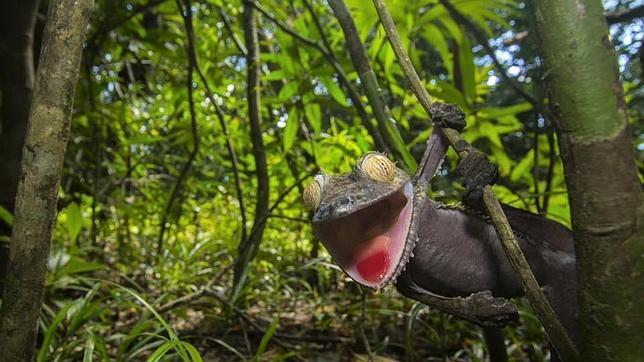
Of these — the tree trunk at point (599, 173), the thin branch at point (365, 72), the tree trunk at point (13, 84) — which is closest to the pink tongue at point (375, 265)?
the tree trunk at point (599, 173)

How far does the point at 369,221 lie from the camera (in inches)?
37.5

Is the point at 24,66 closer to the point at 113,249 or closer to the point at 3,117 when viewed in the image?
the point at 3,117

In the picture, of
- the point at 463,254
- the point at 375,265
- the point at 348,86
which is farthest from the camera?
the point at 348,86

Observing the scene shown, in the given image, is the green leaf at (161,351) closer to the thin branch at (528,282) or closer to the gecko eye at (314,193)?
the gecko eye at (314,193)

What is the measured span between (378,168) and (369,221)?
0.10 metres

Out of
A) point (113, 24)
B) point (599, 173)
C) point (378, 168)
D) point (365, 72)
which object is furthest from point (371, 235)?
point (113, 24)

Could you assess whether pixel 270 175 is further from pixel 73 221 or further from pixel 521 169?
pixel 521 169

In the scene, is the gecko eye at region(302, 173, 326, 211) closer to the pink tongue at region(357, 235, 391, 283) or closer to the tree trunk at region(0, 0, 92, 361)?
the pink tongue at region(357, 235, 391, 283)

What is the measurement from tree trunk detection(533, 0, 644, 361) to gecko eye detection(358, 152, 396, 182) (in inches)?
12.2

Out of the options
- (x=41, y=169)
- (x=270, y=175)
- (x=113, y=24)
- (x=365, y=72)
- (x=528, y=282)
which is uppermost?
(x=113, y=24)

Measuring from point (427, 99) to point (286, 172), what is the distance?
2.06 meters

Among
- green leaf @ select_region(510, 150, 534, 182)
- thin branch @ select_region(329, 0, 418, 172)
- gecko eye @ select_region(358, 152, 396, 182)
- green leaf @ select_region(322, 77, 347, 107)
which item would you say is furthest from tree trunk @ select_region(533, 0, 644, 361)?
green leaf @ select_region(510, 150, 534, 182)

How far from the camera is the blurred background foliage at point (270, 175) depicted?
197 centimetres

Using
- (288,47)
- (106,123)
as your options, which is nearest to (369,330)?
(288,47)
